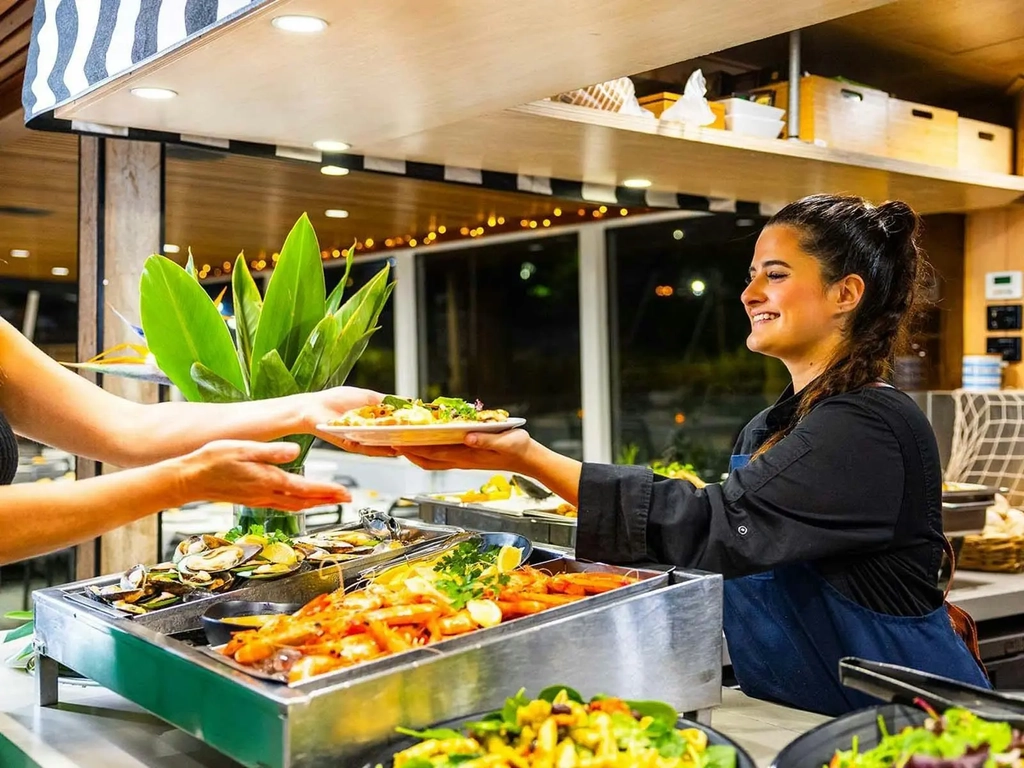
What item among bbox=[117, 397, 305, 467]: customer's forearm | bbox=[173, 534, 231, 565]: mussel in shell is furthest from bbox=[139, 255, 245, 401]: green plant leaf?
bbox=[173, 534, 231, 565]: mussel in shell

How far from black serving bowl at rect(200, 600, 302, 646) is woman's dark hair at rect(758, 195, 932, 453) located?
95 cm

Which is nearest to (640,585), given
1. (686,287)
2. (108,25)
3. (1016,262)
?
(108,25)

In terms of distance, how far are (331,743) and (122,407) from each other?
3.52 ft

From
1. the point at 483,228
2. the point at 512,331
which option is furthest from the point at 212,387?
the point at 512,331

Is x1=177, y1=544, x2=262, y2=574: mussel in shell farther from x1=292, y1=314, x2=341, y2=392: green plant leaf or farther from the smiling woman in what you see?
x1=292, y1=314, x2=341, y2=392: green plant leaf

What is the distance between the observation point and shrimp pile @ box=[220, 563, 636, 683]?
4.33 ft

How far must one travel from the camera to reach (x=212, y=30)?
6.31 feet

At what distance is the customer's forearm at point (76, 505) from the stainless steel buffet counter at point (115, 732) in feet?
1.06

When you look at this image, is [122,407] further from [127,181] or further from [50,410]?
[127,181]

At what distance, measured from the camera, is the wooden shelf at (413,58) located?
183 cm

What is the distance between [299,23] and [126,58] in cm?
56

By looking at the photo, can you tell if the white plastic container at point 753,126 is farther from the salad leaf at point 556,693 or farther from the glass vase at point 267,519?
the salad leaf at point 556,693

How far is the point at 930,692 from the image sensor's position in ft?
3.93

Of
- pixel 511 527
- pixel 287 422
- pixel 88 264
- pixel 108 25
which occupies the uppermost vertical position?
pixel 108 25
